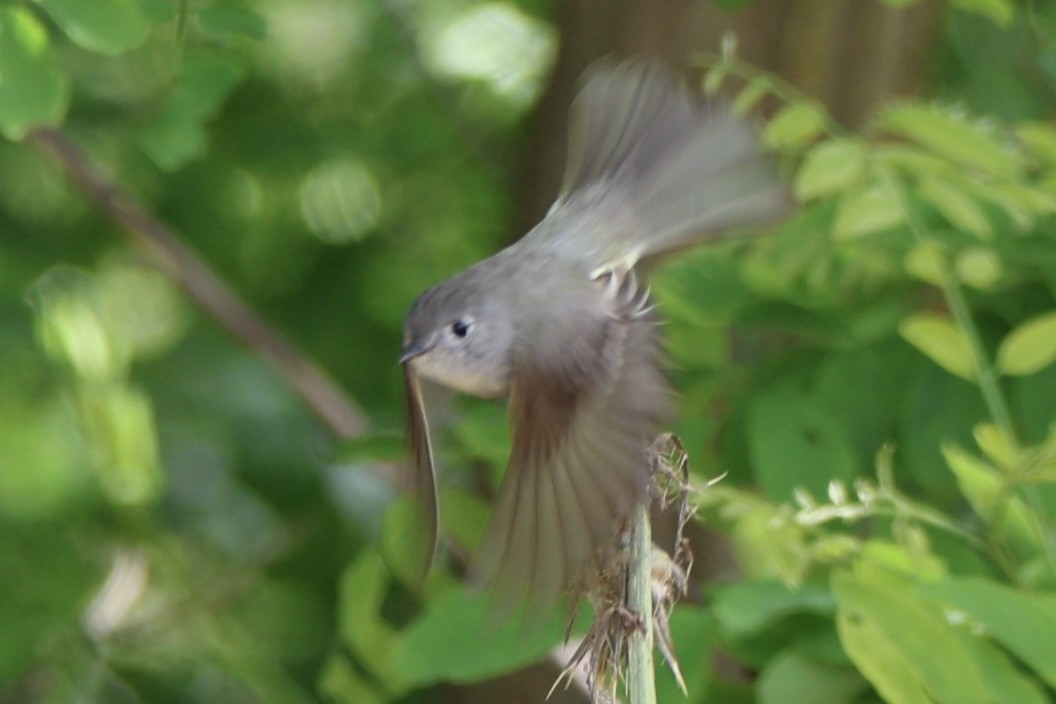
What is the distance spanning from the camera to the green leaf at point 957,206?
1.40m

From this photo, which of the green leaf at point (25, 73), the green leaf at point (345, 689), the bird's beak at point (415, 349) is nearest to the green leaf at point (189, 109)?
the green leaf at point (25, 73)

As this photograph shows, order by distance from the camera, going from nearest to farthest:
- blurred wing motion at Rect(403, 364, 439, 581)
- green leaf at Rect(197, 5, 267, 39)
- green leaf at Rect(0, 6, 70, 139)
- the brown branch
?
blurred wing motion at Rect(403, 364, 439, 581) < green leaf at Rect(0, 6, 70, 139) < green leaf at Rect(197, 5, 267, 39) < the brown branch

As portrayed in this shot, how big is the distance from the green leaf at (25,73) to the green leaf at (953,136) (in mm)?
789

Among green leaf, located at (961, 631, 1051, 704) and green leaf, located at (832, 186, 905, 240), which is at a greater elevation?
green leaf, located at (832, 186, 905, 240)

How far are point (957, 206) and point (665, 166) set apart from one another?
303mm

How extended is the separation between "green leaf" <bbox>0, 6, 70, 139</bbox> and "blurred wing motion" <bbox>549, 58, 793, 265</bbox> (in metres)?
0.49

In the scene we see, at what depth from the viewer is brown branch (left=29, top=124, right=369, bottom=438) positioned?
2096mm

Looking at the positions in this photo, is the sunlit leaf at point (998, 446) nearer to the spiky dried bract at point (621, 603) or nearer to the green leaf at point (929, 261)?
the green leaf at point (929, 261)

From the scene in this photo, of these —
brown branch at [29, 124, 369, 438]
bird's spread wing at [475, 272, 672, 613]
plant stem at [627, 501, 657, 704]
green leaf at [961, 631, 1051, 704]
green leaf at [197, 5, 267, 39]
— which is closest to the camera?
plant stem at [627, 501, 657, 704]

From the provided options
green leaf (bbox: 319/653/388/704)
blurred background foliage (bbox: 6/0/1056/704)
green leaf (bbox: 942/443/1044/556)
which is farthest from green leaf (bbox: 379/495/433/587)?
green leaf (bbox: 942/443/1044/556)

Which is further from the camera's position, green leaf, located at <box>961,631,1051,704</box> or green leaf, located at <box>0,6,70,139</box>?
green leaf, located at <box>0,6,70,139</box>

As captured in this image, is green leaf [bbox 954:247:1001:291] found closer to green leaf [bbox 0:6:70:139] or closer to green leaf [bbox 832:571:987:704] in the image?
green leaf [bbox 832:571:987:704]

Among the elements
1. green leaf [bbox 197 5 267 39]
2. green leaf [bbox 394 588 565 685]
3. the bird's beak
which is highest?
green leaf [bbox 197 5 267 39]

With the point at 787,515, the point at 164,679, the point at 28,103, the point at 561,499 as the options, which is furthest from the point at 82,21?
the point at 164,679
